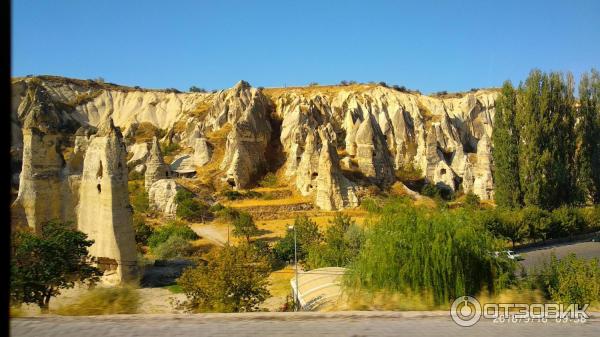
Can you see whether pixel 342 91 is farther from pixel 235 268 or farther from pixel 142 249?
pixel 235 268

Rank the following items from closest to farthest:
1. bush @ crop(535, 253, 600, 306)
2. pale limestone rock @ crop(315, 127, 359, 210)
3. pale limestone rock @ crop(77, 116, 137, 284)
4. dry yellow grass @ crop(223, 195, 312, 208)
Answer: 1. bush @ crop(535, 253, 600, 306)
2. pale limestone rock @ crop(77, 116, 137, 284)
3. pale limestone rock @ crop(315, 127, 359, 210)
4. dry yellow grass @ crop(223, 195, 312, 208)

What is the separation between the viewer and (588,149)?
1008 inches

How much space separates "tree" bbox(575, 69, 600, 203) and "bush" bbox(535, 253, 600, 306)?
17701 millimetres

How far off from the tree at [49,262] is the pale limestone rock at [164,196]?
1545 centimetres

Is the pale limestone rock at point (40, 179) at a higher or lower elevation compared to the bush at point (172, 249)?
higher

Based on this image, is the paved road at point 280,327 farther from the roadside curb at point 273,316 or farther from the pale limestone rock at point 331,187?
the pale limestone rock at point 331,187

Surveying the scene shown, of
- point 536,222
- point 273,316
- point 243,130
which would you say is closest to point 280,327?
point 273,316

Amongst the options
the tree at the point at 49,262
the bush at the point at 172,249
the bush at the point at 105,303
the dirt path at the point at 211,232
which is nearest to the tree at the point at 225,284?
the tree at the point at 49,262

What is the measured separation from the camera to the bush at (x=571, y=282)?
26.1 feet

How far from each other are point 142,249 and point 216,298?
43.9 feet

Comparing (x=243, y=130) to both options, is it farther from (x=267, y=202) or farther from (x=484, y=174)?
(x=484, y=174)

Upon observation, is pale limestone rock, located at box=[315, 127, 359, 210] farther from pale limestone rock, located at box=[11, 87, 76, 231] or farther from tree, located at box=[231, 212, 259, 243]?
pale limestone rock, located at box=[11, 87, 76, 231]

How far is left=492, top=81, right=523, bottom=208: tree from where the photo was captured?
2414 centimetres

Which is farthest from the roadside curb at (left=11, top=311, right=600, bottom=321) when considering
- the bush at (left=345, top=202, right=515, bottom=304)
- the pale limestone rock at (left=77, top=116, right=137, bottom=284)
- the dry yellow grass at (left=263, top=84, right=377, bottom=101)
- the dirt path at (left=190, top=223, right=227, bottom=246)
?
the dry yellow grass at (left=263, top=84, right=377, bottom=101)
